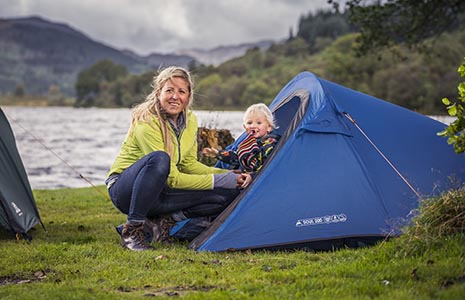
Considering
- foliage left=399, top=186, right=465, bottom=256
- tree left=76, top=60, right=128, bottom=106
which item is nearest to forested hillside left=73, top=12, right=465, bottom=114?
tree left=76, top=60, right=128, bottom=106

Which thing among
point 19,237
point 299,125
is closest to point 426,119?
point 299,125

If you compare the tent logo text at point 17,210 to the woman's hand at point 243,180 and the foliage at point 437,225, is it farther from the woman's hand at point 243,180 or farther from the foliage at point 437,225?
the foliage at point 437,225

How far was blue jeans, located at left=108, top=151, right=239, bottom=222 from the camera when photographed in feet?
19.4

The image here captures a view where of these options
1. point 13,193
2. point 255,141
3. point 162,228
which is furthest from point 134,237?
point 13,193

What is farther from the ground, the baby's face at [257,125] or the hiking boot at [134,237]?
the baby's face at [257,125]

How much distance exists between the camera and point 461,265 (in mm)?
4297

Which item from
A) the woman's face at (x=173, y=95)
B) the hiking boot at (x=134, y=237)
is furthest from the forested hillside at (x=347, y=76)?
the hiking boot at (x=134, y=237)

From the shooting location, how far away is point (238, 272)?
192 inches

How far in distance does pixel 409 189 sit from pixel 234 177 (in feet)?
6.49

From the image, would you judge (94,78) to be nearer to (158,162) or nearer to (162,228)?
(162,228)

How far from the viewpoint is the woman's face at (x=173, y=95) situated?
20.5ft

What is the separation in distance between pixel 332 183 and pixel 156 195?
190 centimetres

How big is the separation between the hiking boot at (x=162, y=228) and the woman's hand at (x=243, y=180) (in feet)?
3.16

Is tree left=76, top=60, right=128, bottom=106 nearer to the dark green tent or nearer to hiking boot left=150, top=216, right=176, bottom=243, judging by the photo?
the dark green tent
